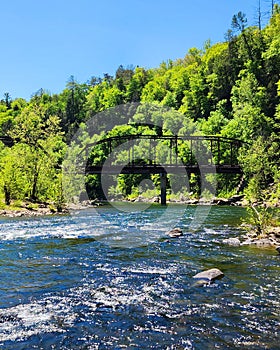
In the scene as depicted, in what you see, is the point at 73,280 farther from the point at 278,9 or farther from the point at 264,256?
the point at 278,9

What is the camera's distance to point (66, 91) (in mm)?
161375

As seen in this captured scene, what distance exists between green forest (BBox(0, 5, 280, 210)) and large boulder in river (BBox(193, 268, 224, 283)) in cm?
902

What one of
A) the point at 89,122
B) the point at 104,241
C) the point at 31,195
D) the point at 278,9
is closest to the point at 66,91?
the point at 89,122

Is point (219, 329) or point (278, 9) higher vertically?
point (278, 9)

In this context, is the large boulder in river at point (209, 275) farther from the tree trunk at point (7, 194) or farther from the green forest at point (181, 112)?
the tree trunk at point (7, 194)

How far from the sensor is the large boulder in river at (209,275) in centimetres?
1195

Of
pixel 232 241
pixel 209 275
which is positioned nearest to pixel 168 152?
pixel 232 241

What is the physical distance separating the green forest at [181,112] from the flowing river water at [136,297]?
7899 millimetres

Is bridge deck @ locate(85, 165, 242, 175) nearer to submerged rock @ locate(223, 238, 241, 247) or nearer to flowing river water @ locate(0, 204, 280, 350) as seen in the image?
submerged rock @ locate(223, 238, 241, 247)

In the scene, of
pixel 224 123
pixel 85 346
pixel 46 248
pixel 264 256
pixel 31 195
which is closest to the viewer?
pixel 85 346

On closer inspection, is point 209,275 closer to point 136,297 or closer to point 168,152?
point 136,297

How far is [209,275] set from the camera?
12141 mm

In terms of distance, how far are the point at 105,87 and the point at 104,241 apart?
13860 cm

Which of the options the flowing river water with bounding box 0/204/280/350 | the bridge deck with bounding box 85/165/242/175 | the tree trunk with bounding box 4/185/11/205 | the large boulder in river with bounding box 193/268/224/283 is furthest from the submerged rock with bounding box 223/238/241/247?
the bridge deck with bounding box 85/165/242/175
